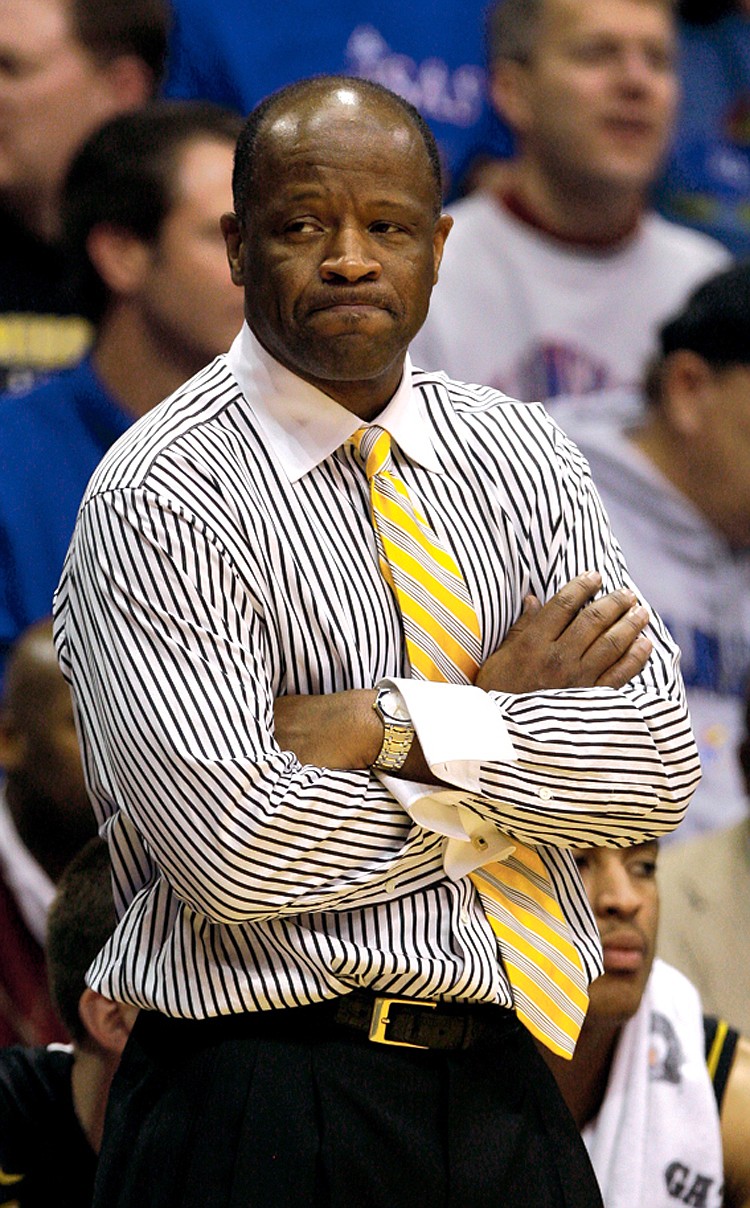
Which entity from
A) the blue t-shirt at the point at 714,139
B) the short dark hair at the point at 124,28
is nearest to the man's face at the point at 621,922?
the short dark hair at the point at 124,28

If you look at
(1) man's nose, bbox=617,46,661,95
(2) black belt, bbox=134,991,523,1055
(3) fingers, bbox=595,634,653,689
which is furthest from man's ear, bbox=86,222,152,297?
(2) black belt, bbox=134,991,523,1055

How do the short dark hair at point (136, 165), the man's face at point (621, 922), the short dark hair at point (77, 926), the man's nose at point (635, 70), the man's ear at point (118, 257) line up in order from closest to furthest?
the short dark hair at point (77, 926), the man's face at point (621, 922), the short dark hair at point (136, 165), the man's ear at point (118, 257), the man's nose at point (635, 70)

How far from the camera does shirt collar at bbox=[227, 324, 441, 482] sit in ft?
6.10

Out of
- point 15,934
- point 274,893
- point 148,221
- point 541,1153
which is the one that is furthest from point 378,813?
point 148,221

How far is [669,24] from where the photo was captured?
16.9 ft

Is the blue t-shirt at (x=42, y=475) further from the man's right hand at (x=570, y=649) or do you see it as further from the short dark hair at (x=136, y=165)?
the man's right hand at (x=570, y=649)

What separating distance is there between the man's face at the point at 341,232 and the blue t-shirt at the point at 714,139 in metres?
3.87

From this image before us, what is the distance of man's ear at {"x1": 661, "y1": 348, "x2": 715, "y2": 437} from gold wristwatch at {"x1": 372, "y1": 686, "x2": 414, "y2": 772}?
313 centimetres

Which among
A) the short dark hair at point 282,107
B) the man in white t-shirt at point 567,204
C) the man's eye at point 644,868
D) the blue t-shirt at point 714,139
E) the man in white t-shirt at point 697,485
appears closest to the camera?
the short dark hair at point 282,107

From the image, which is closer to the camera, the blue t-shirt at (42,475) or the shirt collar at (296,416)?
the shirt collar at (296,416)

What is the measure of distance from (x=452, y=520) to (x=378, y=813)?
1.12 ft

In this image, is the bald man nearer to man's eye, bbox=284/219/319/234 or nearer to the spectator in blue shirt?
man's eye, bbox=284/219/319/234

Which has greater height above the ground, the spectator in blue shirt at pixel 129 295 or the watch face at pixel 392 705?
the spectator in blue shirt at pixel 129 295

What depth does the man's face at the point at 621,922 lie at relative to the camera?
8.92ft
